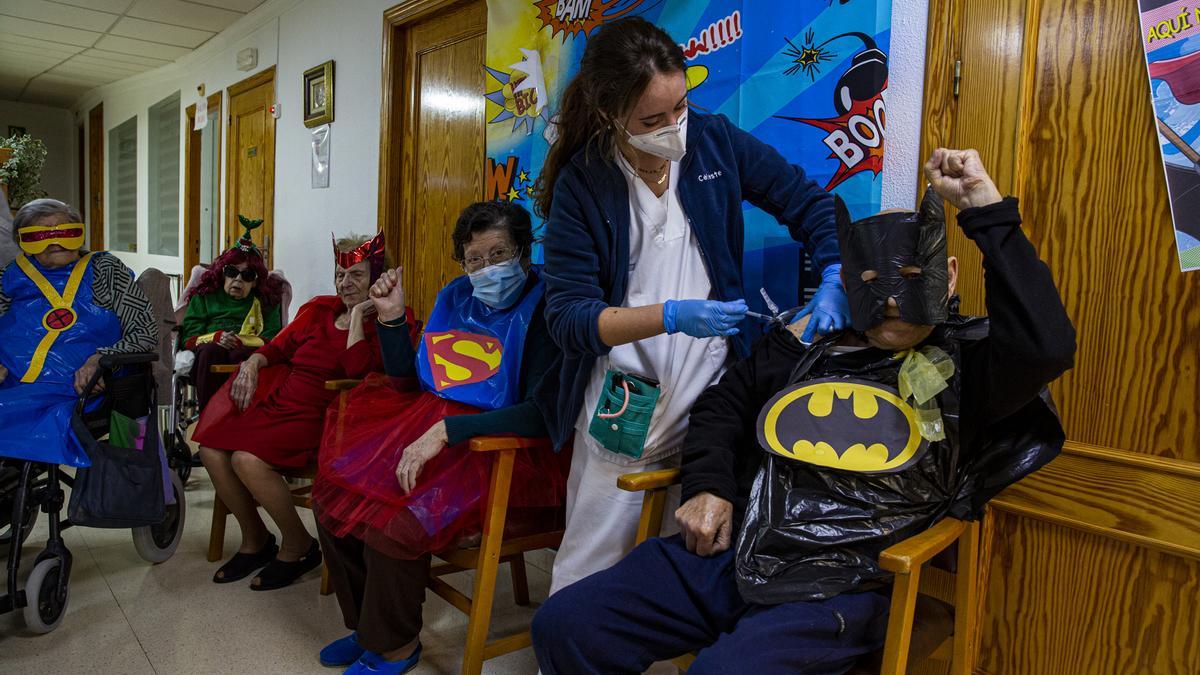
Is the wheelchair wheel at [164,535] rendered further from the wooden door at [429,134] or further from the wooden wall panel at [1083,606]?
the wooden wall panel at [1083,606]

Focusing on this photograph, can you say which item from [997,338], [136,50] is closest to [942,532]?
[997,338]

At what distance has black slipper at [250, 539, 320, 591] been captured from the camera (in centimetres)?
260

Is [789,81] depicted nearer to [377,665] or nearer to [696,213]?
[696,213]

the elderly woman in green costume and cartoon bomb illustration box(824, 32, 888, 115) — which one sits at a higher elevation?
cartoon bomb illustration box(824, 32, 888, 115)

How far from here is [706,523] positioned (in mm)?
1439

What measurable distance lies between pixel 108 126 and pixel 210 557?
25.2ft

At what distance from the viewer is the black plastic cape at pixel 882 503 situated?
1318mm

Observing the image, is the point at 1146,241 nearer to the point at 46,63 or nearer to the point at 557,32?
the point at 557,32

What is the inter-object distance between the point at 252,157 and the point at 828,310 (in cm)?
502

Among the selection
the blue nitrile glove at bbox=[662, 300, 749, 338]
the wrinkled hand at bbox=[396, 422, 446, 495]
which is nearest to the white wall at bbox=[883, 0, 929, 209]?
the blue nitrile glove at bbox=[662, 300, 749, 338]

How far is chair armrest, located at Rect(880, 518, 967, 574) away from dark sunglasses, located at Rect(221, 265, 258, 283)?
320cm

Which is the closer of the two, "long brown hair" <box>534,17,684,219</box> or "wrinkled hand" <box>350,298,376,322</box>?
"long brown hair" <box>534,17,684,219</box>

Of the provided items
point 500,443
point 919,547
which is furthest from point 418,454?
point 919,547

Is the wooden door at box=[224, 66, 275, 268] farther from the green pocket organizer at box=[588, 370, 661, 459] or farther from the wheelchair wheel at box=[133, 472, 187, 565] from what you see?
the green pocket organizer at box=[588, 370, 661, 459]
